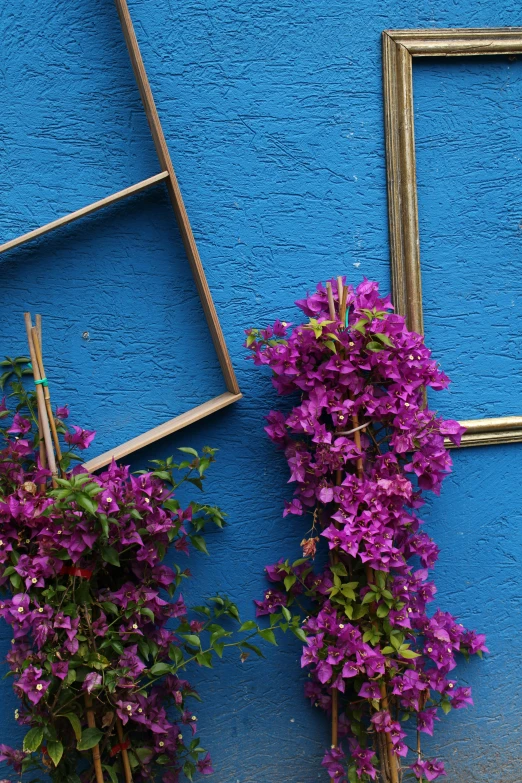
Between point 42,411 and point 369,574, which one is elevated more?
point 42,411

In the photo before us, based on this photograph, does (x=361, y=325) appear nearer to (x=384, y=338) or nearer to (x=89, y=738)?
(x=384, y=338)

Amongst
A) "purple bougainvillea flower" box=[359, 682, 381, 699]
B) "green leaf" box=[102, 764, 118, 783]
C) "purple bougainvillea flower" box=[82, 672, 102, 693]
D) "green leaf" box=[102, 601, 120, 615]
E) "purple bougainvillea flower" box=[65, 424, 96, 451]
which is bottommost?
"green leaf" box=[102, 764, 118, 783]

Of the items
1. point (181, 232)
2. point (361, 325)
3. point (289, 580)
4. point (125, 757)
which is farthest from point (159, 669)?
point (181, 232)

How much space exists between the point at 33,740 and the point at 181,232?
1.36 meters

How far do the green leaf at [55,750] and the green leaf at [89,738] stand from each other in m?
0.05

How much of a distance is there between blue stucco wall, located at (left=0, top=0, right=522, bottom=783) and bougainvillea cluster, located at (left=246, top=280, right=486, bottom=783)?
0.47 ft

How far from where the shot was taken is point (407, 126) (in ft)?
7.18

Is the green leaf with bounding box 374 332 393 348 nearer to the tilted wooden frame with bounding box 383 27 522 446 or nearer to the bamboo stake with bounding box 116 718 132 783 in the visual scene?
the tilted wooden frame with bounding box 383 27 522 446

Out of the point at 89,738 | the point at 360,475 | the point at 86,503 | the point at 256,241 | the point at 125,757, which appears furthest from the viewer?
the point at 256,241

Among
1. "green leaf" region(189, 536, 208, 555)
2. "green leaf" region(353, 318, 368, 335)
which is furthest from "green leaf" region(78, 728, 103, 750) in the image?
"green leaf" region(353, 318, 368, 335)

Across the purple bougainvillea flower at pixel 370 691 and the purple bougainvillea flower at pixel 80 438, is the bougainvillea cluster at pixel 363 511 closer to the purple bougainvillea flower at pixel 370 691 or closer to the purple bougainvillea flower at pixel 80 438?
the purple bougainvillea flower at pixel 370 691

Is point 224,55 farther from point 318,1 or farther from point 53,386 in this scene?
point 53,386

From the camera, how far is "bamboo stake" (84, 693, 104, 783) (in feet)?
6.01

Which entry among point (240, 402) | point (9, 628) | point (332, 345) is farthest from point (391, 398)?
point (9, 628)
